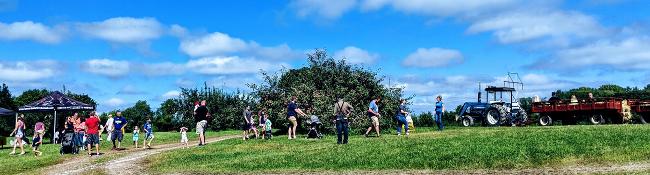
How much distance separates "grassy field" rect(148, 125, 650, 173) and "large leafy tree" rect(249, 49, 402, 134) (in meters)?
12.6

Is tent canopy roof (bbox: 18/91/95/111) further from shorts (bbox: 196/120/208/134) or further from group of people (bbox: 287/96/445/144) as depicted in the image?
group of people (bbox: 287/96/445/144)

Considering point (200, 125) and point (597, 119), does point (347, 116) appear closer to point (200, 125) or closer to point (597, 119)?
point (200, 125)

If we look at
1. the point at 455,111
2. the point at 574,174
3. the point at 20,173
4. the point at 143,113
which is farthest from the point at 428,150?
the point at 143,113

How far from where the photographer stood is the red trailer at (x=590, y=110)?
33.0 m

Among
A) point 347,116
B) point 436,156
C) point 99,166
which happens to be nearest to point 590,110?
point 347,116

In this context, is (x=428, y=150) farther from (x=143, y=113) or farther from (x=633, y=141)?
(x=143, y=113)

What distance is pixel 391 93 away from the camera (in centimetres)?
3456

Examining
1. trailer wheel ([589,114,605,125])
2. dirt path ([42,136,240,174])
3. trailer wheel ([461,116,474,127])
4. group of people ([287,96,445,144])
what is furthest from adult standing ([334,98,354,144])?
trailer wheel ([461,116,474,127])

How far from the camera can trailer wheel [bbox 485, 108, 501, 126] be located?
35466mm

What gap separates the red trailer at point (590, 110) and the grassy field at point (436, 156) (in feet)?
53.4

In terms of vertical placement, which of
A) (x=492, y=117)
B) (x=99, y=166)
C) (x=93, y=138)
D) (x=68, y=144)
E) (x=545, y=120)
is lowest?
(x=99, y=166)

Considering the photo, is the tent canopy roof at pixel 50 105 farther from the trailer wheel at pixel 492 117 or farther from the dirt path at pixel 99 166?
the trailer wheel at pixel 492 117

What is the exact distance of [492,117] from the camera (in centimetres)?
3591

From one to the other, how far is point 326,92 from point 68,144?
Answer: 13700mm
